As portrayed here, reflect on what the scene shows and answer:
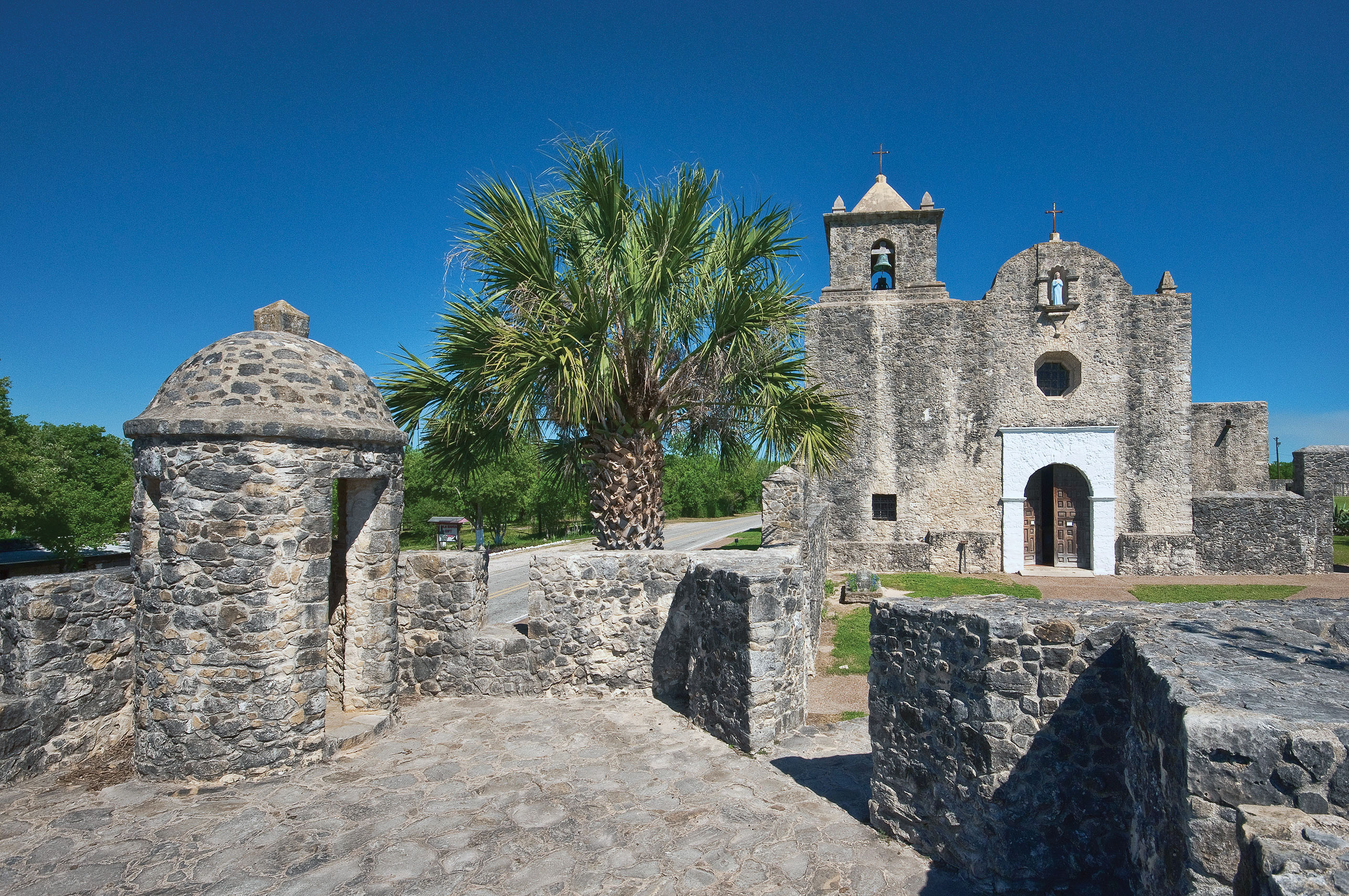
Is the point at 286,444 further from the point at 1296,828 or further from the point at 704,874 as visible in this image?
the point at 1296,828

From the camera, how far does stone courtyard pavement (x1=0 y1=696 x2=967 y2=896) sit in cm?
402

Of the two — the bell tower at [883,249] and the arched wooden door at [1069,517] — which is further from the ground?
the bell tower at [883,249]

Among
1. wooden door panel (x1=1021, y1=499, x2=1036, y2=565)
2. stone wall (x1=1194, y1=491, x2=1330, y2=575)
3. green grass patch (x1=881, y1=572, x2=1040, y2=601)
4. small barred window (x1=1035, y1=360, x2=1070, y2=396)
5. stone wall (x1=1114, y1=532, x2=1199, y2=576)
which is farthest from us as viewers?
small barred window (x1=1035, y1=360, x2=1070, y2=396)

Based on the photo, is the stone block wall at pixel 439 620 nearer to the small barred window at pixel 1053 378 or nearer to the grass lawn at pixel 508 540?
the small barred window at pixel 1053 378

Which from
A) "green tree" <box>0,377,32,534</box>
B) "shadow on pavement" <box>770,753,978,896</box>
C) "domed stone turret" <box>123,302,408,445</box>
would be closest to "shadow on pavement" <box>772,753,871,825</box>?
"shadow on pavement" <box>770,753,978,896</box>

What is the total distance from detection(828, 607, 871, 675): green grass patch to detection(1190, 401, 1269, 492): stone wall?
13502 millimetres

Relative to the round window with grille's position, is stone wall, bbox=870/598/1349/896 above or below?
below

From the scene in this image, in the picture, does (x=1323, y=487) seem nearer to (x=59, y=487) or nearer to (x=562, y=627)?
(x=562, y=627)

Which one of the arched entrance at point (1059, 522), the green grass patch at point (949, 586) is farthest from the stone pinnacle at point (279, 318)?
the arched entrance at point (1059, 522)

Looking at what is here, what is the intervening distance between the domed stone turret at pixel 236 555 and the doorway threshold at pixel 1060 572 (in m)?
16.6

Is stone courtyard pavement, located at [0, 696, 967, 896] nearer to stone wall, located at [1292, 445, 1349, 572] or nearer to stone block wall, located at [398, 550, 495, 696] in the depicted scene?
stone block wall, located at [398, 550, 495, 696]

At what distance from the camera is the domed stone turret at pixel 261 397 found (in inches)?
217

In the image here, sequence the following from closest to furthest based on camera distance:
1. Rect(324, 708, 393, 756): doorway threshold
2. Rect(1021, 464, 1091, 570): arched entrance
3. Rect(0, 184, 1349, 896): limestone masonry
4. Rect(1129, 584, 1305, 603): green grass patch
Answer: Rect(0, 184, 1349, 896): limestone masonry, Rect(324, 708, 393, 756): doorway threshold, Rect(1129, 584, 1305, 603): green grass patch, Rect(1021, 464, 1091, 570): arched entrance

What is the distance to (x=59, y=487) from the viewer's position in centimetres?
2016
